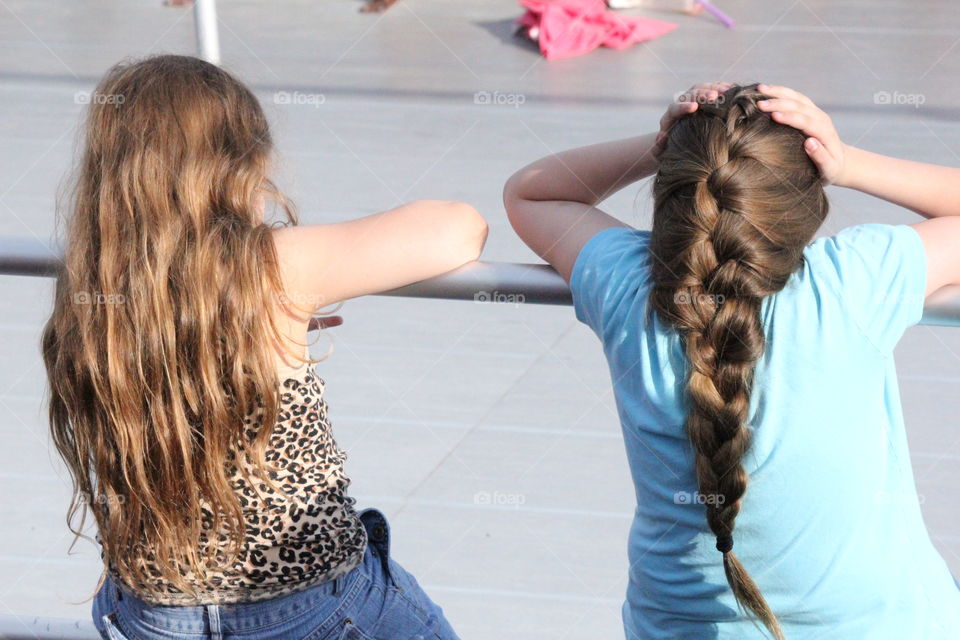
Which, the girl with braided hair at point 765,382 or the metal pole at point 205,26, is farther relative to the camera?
the metal pole at point 205,26

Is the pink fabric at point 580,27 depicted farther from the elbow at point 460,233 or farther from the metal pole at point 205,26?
the elbow at point 460,233

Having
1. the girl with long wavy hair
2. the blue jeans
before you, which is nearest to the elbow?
the girl with long wavy hair

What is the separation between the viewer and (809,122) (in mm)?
1066

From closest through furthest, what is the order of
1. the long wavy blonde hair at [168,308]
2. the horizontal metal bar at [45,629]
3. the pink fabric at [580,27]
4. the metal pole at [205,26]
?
the long wavy blonde hair at [168,308]
the horizontal metal bar at [45,629]
the metal pole at [205,26]
the pink fabric at [580,27]

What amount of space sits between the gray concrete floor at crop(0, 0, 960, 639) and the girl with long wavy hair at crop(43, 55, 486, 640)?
14 centimetres

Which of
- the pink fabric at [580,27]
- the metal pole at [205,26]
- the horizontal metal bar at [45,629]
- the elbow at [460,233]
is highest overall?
the elbow at [460,233]

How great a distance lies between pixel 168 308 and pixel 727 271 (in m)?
0.52

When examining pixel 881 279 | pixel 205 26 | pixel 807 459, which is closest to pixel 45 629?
pixel 807 459

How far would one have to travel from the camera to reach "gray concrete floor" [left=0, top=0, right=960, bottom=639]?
7.86 feet

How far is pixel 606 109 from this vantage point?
5.47m

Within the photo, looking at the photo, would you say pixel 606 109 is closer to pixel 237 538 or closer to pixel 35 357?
pixel 35 357

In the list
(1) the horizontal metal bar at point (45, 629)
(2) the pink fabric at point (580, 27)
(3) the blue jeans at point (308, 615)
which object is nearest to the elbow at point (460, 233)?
(3) the blue jeans at point (308, 615)

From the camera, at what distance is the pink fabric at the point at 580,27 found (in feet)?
21.1

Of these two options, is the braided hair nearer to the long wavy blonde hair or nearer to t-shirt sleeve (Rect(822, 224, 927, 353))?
t-shirt sleeve (Rect(822, 224, 927, 353))
